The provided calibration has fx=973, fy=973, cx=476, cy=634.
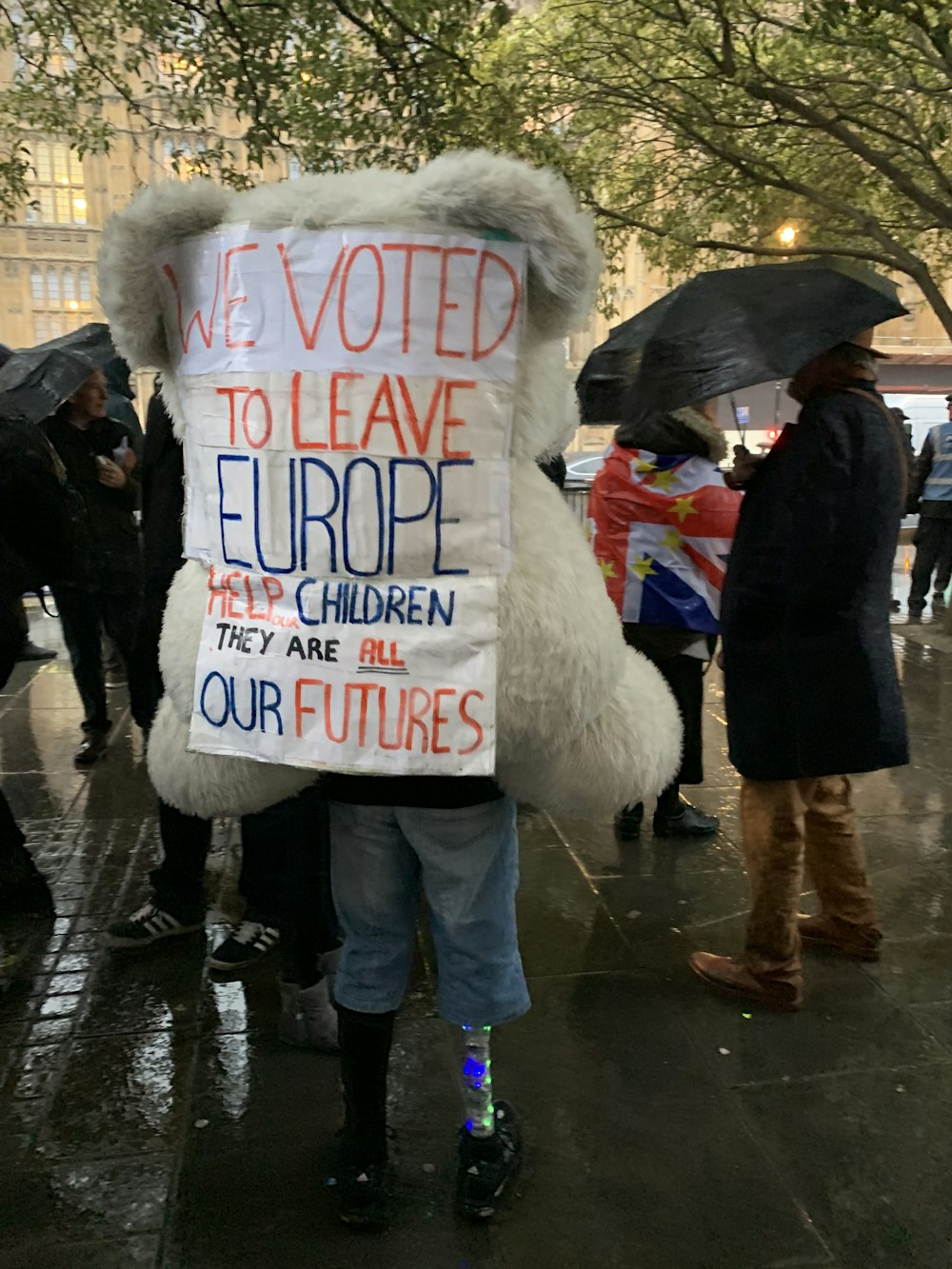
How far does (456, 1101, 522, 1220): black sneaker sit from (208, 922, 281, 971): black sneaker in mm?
1124

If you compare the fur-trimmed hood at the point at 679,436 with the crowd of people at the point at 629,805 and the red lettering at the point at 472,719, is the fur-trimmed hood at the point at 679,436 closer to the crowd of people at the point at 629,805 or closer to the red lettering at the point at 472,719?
the crowd of people at the point at 629,805

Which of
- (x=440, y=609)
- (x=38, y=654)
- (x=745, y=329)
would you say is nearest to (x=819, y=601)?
(x=745, y=329)

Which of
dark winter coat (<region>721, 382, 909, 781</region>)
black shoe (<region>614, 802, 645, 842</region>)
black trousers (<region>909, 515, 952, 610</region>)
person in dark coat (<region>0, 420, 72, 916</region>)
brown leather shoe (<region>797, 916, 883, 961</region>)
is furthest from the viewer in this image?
black trousers (<region>909, 515, 952, 610</region>)

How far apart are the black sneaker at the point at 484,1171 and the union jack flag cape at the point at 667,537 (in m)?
2.23

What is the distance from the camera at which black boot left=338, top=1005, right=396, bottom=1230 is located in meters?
2.08

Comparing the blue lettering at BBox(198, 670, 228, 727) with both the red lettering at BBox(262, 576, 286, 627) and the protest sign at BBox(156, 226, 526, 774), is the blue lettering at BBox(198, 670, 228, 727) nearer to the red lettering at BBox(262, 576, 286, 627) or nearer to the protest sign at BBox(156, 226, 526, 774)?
the protest sign at BBox(156, 226, 526, 774)

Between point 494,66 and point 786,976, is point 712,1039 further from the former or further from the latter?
point 494,66

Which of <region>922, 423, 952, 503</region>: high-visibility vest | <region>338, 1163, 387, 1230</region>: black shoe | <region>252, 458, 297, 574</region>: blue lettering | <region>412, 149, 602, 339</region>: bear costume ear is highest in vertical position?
<region>412, 149, 602, 339</region>: bear costume ear

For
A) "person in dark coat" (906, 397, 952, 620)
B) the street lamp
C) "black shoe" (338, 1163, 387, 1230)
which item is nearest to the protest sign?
"black shoe" (338, 1163, 387, 1230)

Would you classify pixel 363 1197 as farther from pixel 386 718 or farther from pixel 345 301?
pixel 345 301

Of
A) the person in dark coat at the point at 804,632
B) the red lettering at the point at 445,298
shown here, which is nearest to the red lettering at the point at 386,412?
the red lettering at the point at 445,298

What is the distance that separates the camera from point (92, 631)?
5.38m

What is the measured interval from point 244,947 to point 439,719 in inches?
71.4

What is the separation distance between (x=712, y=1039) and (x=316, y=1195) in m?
1.21
